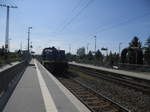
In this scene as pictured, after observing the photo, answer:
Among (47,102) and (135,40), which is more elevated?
(135,40)

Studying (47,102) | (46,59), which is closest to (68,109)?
(47,102)

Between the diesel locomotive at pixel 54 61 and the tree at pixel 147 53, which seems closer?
the diesel locomotive at pixel 54 61

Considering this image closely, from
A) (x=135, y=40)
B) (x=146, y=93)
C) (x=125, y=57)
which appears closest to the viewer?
(x=146, y=93)

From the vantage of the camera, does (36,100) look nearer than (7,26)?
Yes

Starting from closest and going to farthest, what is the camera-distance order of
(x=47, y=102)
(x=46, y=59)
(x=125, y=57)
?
1. (x=47, y=102)
2. (x=46, y=59)
3. (x=125, y=57)

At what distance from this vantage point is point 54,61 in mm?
32188

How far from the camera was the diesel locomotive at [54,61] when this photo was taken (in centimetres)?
3203

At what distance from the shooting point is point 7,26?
120 feet

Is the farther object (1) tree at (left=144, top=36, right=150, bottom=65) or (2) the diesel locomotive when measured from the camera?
(1) tree at (left=144, top=36, right=150, bottom=65)

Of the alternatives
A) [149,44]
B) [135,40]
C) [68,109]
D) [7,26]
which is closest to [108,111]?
[68,109]

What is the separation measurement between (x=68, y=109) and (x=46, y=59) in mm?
26692

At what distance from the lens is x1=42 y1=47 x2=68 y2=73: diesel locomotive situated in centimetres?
3203

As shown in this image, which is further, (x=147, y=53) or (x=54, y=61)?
(x=147, y=53)

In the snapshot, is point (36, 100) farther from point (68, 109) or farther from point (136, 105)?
point (136, 105)
